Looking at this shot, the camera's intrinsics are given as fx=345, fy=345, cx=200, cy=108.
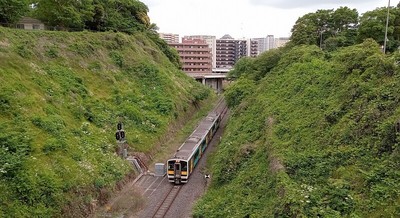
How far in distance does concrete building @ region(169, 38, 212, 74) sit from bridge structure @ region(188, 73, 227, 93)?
10.5 metres

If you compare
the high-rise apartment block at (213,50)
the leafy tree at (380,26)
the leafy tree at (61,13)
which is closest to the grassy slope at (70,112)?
the leafy tree at (61,13)

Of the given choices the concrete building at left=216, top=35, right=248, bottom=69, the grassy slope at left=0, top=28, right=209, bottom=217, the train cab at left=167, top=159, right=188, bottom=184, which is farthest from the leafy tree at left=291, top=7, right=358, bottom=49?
the concrete building at left=216, top=35, right=248, bottom=69

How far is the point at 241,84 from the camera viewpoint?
42375 millimetres

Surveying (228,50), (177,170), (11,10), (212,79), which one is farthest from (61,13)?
(228,50)

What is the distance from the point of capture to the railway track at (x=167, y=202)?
21203 mm

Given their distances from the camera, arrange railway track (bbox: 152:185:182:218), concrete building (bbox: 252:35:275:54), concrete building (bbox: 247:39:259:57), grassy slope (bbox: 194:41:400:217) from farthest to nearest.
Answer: concrete building (bbox: 252:35:275:54) < concrete building (bbox: 247:39:259:57) < railway track (bbox: 152:185:182:218) < grassy slope (bbox: 194:41:400:217)

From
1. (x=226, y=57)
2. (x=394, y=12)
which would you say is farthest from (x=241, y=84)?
(x=226, y=57)

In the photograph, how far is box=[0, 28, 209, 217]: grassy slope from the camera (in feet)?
60.3

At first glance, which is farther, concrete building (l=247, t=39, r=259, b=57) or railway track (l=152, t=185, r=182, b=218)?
concrete building (l=247, t=39, r=259, b=57)

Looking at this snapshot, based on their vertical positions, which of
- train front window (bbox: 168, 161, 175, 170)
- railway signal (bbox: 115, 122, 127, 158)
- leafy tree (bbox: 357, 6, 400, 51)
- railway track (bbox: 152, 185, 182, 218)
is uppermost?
→ leafy tree (bbox: 357, 6, 400, 51)

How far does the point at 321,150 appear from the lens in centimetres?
1802

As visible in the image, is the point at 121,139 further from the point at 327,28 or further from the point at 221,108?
the point at 327,28

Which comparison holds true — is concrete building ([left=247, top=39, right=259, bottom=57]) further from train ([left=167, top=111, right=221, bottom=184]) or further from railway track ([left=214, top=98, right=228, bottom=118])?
train ([left=167, top=111, right=221, bottom=184])

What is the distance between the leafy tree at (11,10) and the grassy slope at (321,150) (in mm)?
25275
